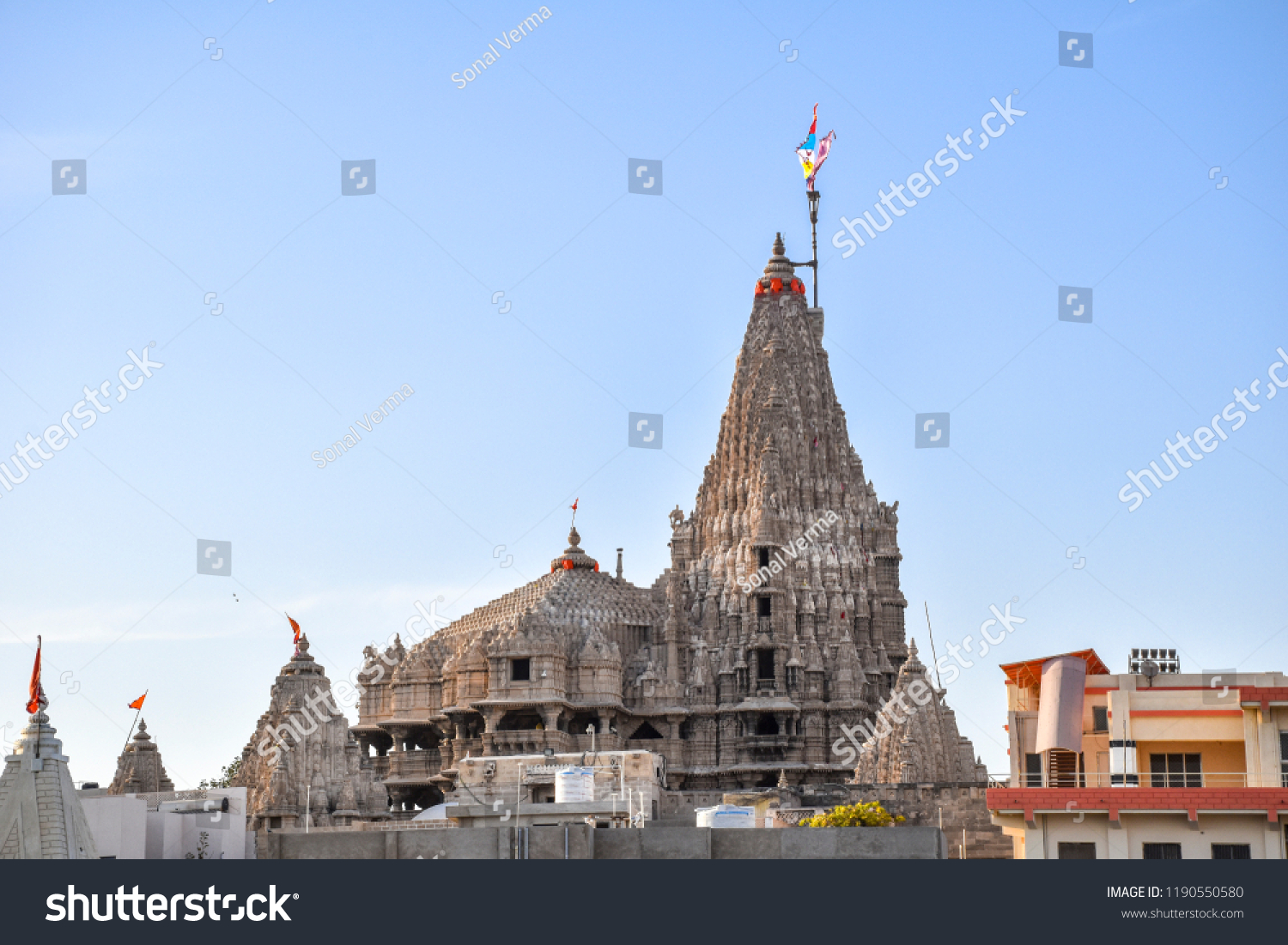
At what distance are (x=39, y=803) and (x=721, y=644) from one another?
51.4 m

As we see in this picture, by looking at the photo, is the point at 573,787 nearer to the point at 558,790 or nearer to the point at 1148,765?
the point at 558,790

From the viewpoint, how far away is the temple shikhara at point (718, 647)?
9238cm

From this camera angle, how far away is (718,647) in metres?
97.6

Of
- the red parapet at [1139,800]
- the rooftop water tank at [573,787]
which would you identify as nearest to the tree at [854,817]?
the rooftop water tank at [573,787]

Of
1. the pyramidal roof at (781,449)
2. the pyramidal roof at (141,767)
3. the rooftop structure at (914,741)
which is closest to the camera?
the rooftop structure at (914,741)

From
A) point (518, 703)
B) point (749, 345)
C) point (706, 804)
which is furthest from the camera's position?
point (749, 345)

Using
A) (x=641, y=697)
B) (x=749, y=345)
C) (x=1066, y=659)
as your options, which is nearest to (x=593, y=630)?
(x=641, y=697)

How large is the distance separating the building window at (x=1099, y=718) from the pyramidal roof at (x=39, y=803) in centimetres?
2555

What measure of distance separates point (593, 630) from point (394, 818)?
57.8ft

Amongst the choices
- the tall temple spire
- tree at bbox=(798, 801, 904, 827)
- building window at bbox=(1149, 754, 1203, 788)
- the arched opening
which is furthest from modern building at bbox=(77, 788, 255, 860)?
the tall temple spire

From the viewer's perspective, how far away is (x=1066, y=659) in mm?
48062

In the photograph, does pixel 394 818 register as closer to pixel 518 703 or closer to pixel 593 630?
pixel 518 703

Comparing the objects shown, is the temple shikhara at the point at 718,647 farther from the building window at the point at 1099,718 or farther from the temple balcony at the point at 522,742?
the building window at the point at 1099,718

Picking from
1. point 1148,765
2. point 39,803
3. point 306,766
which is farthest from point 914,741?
point 39,803
